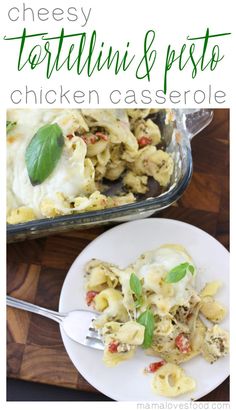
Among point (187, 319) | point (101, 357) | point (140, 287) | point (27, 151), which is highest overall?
point (27, 151)

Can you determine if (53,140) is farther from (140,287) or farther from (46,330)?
(46,330)

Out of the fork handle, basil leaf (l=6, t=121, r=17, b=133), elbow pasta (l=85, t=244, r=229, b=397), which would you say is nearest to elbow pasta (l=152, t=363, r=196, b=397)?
elbow pasta (l=85, t=244, r=229, b=397)

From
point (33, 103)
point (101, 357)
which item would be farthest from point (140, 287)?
point (33, 103)

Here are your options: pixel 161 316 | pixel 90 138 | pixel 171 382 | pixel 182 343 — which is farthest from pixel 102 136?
pixel 171 382

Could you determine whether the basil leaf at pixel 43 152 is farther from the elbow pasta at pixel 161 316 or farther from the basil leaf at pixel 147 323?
the basil leaf at pixel 147 323

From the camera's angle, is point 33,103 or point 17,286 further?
point 17,286

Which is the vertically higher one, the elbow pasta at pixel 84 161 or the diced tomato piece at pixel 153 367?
the elbow pasta at pixel 84 161

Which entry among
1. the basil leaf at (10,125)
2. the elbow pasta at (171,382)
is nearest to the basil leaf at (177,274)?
the elbow pasta at (171,382)
